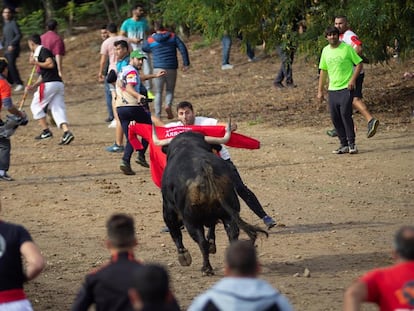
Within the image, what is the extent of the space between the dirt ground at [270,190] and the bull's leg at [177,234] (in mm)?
113

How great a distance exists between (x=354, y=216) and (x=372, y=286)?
6.98 metres

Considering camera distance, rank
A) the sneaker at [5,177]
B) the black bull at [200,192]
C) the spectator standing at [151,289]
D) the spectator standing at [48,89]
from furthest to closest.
→ 1. the spectator standing at [48,89]
2. the sneaker at [5,177]
3. the black bull at [200,192]
4. the spectator standing at [151,289]

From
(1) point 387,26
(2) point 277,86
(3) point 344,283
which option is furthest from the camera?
(2) point 277,86

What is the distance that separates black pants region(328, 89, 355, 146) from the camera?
1576 cm

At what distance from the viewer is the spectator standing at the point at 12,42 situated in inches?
989

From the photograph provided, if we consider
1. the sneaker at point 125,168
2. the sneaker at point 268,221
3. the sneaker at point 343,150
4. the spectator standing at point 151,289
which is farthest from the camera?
the sneaker at point 343,150

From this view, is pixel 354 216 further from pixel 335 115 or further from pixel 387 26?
pixel 387 26

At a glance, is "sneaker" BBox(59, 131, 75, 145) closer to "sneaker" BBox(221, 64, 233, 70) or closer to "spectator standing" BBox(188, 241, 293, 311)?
"sneaker" BBox(221, 64, 233, 70)

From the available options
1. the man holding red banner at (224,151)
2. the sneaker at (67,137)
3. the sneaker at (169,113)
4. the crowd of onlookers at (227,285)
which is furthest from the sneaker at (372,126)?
the crowd of onlookers at (227,285)

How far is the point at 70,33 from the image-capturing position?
30.5m

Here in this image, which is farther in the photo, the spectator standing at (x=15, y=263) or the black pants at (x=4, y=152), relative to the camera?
the black pants at (x=4, y=152)

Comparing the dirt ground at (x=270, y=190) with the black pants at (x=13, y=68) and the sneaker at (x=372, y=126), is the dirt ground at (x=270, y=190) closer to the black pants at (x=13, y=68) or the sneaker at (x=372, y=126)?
the sneaker at (x=372, y=126)

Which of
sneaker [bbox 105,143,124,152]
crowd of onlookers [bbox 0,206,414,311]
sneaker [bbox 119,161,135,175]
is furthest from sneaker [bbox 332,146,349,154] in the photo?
crowd of onlookers [bbox 0,206,414,311]

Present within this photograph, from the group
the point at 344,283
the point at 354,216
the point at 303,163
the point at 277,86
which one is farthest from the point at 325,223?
the point at 277,86
